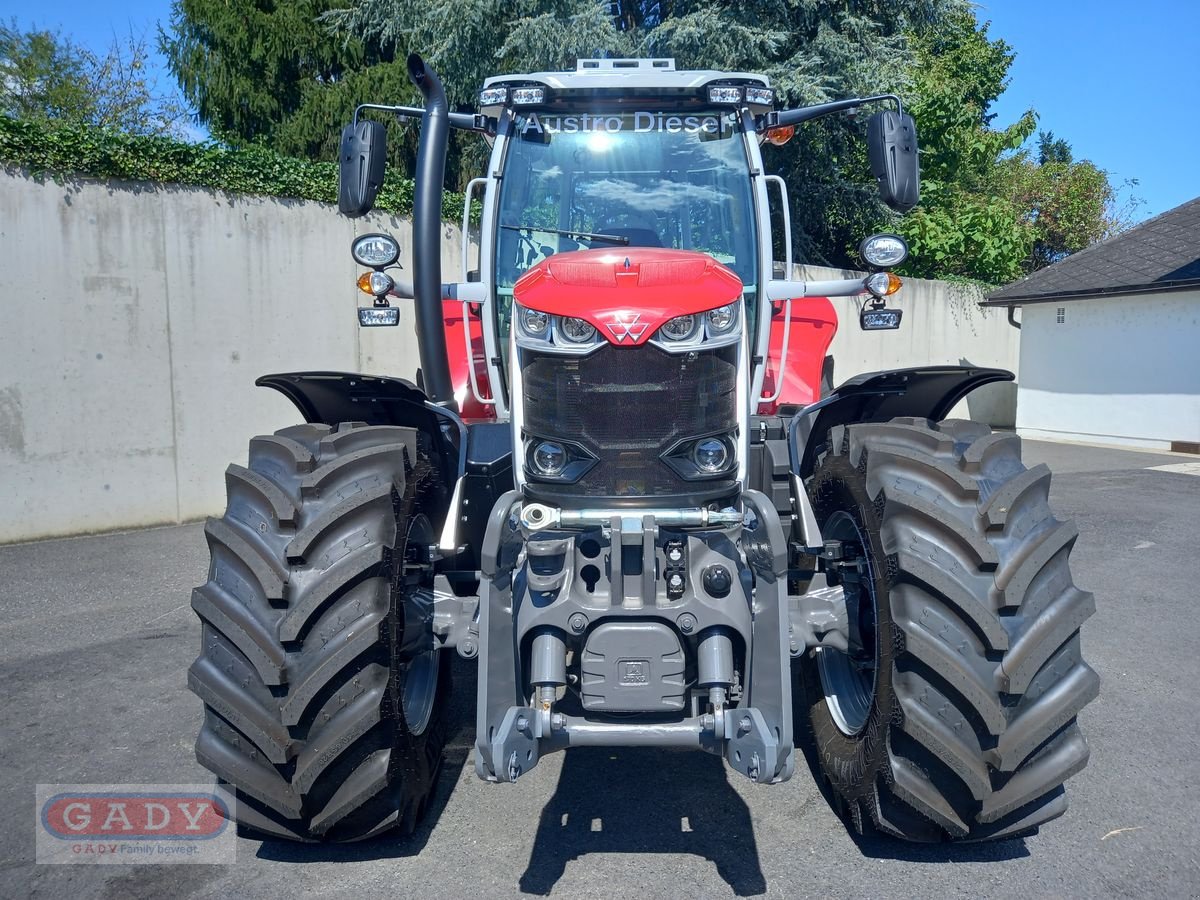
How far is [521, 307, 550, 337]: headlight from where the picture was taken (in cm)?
268

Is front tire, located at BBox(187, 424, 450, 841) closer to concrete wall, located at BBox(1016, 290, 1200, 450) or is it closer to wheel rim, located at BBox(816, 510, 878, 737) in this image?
wheel rim, located at BBox(816, 510, 878, 737)

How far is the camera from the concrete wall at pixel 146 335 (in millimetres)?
7219

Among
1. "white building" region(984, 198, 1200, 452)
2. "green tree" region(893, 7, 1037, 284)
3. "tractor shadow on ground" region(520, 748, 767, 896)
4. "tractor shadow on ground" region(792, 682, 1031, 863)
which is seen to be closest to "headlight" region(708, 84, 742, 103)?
"tractor shadow on ground" region(520, 748, 767, 896)

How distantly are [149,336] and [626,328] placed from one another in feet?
21.3

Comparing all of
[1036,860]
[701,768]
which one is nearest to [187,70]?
[701,768]

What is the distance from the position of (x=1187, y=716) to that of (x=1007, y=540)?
2157 mm

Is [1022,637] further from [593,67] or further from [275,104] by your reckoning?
[275,104]

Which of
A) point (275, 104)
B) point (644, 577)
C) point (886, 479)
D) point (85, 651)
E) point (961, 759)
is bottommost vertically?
point (85, 651)

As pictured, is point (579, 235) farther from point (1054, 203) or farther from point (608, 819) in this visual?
point (1054, 203)

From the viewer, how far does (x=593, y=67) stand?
14.0 ft

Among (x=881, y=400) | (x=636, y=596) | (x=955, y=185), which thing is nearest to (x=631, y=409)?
(x=636, y=596)

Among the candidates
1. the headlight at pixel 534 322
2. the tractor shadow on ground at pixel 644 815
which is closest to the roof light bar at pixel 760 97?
the headlight at pixel 534 322

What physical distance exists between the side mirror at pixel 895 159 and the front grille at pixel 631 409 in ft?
4.25

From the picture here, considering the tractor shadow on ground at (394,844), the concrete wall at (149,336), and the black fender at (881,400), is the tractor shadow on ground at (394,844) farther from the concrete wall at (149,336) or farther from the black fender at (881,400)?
the concrete wall at (149,336)
